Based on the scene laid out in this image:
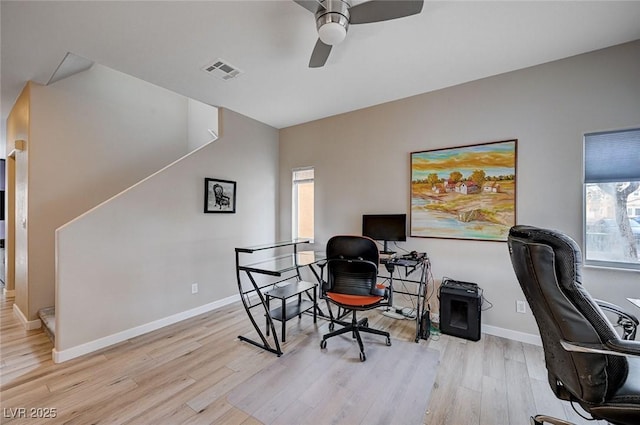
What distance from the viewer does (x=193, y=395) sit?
1987 mm

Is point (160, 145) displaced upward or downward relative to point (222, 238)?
upward

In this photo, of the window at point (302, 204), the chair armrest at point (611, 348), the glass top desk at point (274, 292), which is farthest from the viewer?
the window at point (302, 204)

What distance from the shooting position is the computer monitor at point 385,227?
11.0ft

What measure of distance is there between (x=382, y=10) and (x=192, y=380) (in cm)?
312

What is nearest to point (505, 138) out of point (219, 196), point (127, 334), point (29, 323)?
point (219, 196)

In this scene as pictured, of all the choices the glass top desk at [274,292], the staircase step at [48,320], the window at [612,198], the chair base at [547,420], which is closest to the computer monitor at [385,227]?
the glass top desk at [274,292]

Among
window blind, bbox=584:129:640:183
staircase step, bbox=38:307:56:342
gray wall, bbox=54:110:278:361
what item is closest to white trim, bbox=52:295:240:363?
gray wall, bbox=54:110:278:361

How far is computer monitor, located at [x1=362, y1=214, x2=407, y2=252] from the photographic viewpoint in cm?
335

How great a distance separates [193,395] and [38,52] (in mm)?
3308

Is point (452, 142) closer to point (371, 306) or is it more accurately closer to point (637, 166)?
point (637, 166)

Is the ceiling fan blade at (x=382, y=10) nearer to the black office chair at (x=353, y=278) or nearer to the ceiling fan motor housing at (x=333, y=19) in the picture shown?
the ceiling fan motor housing at (x=333, y=19)

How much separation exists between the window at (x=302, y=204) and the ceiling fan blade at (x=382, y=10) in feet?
8.83

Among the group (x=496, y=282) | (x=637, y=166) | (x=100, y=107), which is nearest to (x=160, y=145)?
(x=100, y=107)

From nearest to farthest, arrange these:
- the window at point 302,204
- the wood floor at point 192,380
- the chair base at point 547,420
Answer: the chair base at point 547,420
the wood floor at point 192,380
the window at point 302,204
